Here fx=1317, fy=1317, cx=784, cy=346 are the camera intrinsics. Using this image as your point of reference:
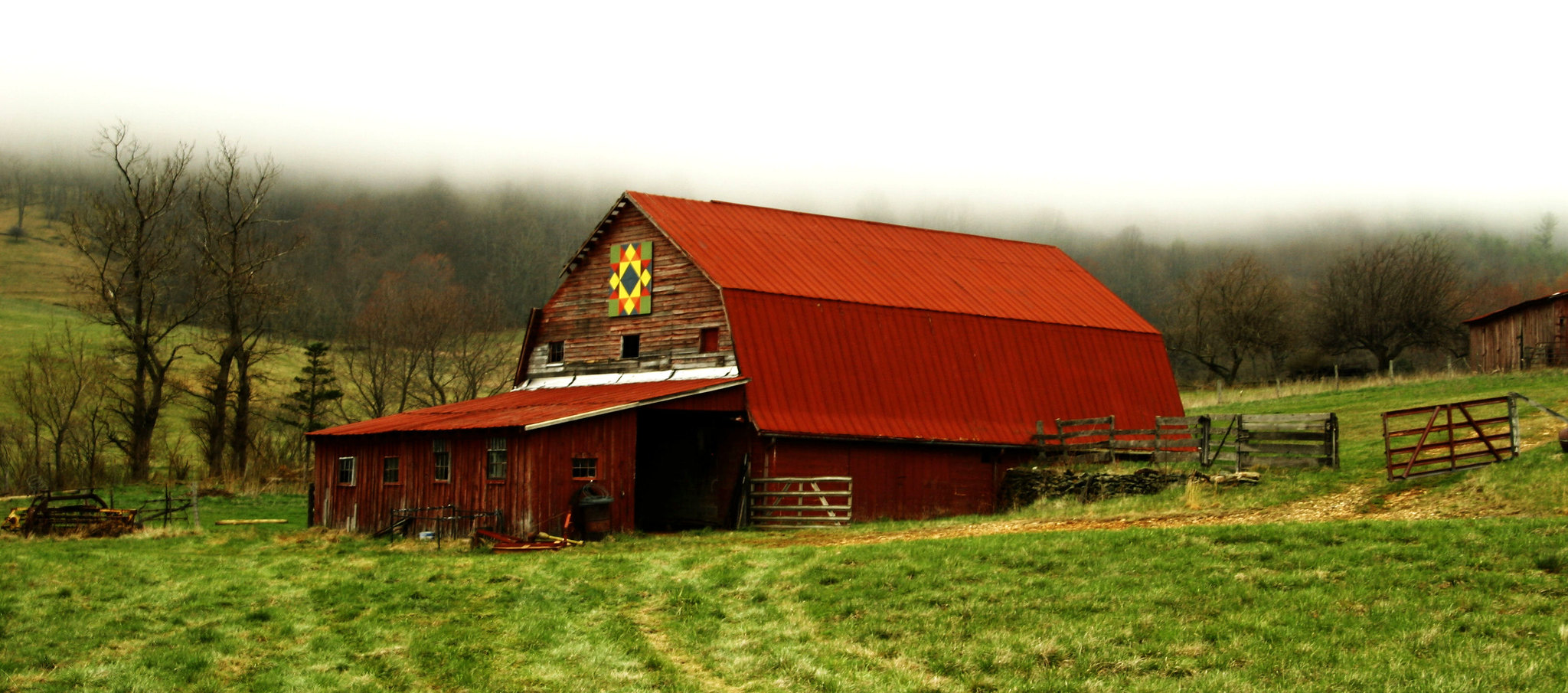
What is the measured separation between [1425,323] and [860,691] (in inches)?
2481

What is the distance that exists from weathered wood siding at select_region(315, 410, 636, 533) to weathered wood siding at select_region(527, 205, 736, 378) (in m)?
4.17

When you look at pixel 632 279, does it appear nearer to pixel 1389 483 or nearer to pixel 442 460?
pixel 442 460

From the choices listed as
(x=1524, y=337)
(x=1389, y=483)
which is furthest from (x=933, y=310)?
(x=1524, y=337)

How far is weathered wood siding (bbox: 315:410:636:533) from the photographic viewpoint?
82.6 feet

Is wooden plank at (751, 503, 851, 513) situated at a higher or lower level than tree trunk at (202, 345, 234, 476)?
lower

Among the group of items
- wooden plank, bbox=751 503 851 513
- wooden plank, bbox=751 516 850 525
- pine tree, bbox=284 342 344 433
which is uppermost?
pine tree, bbox=284 342 344 433

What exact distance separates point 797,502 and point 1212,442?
1078cm

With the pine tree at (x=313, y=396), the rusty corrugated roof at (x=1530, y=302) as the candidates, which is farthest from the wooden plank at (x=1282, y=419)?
the pine tree at (x=313, y=396)

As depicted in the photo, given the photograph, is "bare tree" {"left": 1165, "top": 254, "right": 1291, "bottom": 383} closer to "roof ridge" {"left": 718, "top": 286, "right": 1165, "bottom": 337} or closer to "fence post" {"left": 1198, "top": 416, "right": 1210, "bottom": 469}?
"roof ridge" {"left": 718, "top": 286, "right": 1165, "bottom": 337}

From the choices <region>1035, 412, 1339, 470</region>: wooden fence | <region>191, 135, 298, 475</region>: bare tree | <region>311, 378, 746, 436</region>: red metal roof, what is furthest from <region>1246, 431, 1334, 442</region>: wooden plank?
<region>191, 135, 298, 475</region>: bare tree

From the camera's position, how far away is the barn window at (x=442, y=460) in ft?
88.1

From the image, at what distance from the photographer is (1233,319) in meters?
70.9

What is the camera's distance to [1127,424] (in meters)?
34.1

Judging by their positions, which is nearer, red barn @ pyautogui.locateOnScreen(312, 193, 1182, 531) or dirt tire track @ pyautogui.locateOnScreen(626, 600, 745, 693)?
dirt tire track @ pyautogui.locateOnScreen(626, 600, 745, 693)
